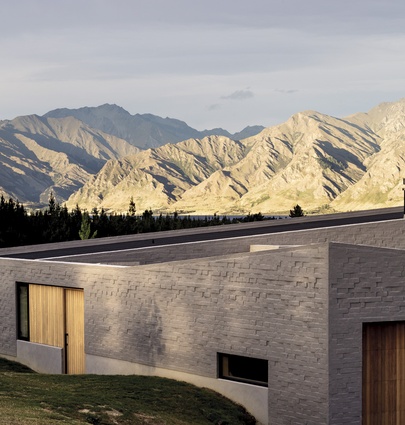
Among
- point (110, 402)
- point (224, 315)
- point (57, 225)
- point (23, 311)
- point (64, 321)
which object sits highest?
point (57, 225)

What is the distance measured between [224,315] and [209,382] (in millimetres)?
2062

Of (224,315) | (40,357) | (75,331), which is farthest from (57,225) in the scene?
(224,315)

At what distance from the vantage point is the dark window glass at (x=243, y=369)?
20672 mm

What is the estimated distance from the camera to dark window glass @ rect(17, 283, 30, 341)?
27.2 metres

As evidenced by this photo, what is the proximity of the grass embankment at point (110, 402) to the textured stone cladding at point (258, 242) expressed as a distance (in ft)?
24.2

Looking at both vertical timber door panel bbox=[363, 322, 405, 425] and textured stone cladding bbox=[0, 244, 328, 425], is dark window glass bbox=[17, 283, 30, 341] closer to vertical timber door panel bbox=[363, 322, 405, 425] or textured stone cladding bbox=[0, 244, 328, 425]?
textured stone cladding bbox=[0, 244, 328, 425]

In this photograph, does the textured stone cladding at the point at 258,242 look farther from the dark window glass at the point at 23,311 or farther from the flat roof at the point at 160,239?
the dark window glass at the point at 23,311

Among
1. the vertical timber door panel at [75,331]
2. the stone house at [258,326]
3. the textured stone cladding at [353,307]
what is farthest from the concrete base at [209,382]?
the textured stone cladding at [353,307]

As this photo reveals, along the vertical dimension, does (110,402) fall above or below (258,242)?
below

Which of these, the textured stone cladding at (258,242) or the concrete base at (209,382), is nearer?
the concrete base at (209,382)

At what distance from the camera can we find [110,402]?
1862 centimetres

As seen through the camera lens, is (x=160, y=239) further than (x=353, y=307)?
Yes

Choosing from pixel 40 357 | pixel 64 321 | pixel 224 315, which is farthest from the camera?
pixel 40 357

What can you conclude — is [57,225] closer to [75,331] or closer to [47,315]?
[47,315]
